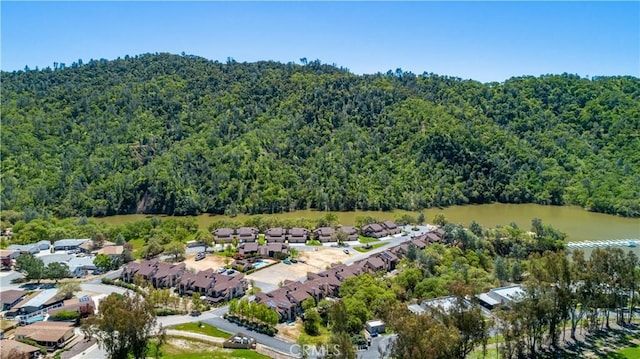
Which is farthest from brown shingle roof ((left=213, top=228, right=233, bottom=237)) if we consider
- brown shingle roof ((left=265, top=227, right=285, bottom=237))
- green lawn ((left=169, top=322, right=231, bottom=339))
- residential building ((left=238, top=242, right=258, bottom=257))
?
green lawn ((left=169, top=322, right=231, bottom=339))

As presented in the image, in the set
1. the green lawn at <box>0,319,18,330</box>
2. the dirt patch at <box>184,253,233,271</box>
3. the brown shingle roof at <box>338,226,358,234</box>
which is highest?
the brown shingle roof at <box>338,226,358,234</box>

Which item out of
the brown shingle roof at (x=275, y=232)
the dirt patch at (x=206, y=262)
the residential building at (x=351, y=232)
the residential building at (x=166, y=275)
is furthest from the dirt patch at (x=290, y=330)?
the residential building at (x=351, y=232)

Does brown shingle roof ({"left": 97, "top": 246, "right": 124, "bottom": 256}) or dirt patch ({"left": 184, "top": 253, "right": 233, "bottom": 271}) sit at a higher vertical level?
brown shingle roof ({"left": 97, "top": 246, "right": 124, "bottom": 256})

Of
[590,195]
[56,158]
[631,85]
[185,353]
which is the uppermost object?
[631,85]

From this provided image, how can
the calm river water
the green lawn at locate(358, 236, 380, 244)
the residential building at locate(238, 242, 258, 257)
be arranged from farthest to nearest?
the calm river water, the green lawn at locate(358, 236, 380, 244), the residential building at locate(238, 242, 258, 257)

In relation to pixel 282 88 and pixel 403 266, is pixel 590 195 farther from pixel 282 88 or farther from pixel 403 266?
pixel 282 88

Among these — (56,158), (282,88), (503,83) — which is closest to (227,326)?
(56,158)

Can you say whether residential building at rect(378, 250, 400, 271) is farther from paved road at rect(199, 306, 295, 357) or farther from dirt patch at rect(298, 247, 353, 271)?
paved road at rect(199, 306, 295, 357)
